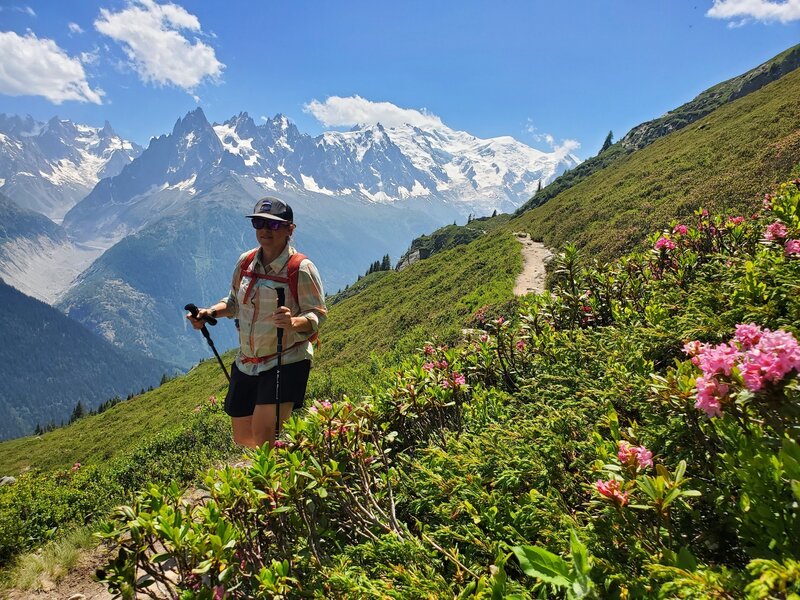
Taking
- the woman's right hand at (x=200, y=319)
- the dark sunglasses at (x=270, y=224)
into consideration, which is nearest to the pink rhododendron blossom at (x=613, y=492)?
the dark sunglasses at (x=270, y=224)

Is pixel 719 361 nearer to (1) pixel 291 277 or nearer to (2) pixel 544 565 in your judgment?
(2) pixel 544 565

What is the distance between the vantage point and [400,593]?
199 centimetres

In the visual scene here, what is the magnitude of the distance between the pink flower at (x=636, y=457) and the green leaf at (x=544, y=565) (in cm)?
65

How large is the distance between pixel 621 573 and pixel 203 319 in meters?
4.79

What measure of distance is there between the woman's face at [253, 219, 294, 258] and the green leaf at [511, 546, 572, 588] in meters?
3.98

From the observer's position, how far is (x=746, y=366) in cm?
159

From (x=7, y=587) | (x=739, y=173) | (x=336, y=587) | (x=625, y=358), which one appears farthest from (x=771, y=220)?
(x=739, y=173)

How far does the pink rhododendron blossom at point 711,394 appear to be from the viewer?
1.74 m

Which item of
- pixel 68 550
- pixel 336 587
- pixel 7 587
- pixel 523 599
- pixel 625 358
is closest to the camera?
pixel 523 599

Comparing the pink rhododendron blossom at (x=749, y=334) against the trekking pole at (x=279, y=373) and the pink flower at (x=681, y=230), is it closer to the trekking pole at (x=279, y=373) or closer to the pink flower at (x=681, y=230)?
the trekking pole at (x=279, y=373)

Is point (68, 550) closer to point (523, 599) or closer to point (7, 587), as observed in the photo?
point (7, 587)

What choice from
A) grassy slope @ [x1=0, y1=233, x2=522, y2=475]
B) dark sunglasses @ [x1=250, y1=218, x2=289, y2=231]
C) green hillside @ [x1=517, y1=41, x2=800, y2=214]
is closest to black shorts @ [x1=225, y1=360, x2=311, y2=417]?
dark sunglasses @ [x1=250, y1=218, x2=289, y2=231]

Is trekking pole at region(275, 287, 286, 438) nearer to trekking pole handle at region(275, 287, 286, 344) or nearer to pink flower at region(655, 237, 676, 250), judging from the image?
trekking pole handle at region(275, 287, 286, 344)

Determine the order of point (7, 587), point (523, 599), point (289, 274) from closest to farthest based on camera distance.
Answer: point (523, 599)
point (289, 274)
point (7, 587)
